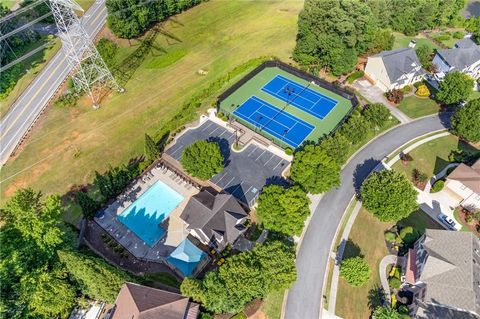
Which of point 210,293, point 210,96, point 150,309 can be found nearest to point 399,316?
point 210,293

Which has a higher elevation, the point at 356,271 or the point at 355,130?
the point at 355,130

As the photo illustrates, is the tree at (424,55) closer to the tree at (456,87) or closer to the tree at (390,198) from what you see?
the tree at (456,87)

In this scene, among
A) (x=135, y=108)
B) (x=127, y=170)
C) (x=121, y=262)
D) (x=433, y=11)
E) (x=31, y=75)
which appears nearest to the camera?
(x=121, y=262)

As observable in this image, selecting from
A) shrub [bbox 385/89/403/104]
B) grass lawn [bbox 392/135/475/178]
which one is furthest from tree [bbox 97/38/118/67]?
grass lawn [bbox 392/135/475/178]

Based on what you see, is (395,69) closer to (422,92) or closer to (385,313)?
(422,92)

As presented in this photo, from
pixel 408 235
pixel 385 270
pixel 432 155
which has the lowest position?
pixel 432 155

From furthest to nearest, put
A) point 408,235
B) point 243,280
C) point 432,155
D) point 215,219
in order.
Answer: point 432,155 < point 408,235 < point 215,219 < point 243,280

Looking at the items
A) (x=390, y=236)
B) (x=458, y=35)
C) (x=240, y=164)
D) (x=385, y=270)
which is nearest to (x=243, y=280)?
(x=385, y=270)

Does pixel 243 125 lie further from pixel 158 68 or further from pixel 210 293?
pixel 210 293
